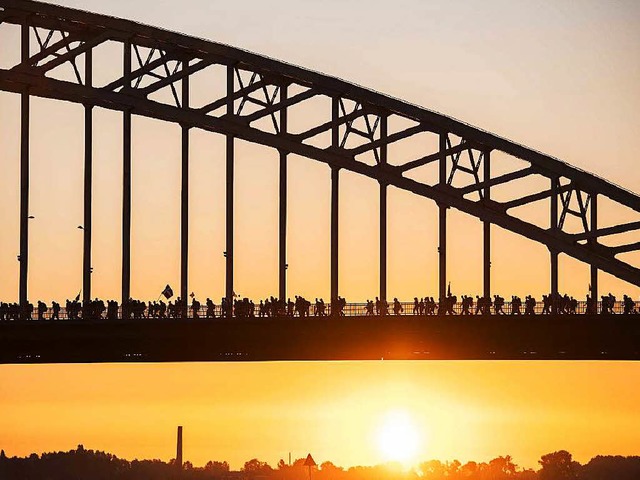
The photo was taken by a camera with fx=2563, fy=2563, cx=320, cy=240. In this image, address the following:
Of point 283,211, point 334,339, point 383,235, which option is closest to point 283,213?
point 283,211

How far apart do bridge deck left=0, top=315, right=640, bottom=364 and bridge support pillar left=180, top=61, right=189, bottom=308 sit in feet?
23.3

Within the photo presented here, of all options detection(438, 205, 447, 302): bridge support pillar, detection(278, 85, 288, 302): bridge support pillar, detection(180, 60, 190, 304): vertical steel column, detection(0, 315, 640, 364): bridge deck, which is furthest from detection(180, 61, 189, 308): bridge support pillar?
detection(438, 205, 447, 302): bridge support pillar

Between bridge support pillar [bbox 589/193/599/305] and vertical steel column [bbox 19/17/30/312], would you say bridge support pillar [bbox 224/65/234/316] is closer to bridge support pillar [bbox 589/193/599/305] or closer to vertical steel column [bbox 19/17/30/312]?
vertical steel column [bbox 19/17/30/312]

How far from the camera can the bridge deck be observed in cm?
11719

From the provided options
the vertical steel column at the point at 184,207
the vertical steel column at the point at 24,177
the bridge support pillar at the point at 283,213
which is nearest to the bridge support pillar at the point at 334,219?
the bridge support pillar at the point at 283,213

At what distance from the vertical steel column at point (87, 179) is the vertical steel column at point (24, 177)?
2.97 meters

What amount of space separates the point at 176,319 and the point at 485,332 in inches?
564

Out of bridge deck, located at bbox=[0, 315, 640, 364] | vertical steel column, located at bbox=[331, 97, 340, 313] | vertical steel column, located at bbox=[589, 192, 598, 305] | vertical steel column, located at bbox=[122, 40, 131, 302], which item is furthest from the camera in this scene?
vertical steel column, located at bbox=[122, 40, 131, 302]

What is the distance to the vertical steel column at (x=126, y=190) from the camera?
5098 inches

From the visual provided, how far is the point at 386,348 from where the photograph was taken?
120m

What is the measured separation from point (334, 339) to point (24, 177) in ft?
72.0

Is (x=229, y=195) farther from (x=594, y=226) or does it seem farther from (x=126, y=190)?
(x=594, y=226)

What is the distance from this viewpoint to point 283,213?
130 meters

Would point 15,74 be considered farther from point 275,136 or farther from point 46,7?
point 275,136
